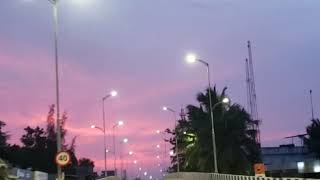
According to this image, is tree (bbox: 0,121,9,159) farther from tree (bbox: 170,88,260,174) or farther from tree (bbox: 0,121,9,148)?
tree (bbox: 170,88,260,174)

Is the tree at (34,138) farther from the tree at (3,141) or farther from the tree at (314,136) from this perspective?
the tree at (314,136)

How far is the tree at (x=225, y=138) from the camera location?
72125 millimetres

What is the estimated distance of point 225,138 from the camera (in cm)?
7294

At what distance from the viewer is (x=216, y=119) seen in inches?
2926

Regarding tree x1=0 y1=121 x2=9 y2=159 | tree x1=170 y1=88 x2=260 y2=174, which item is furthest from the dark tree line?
tree x1=170 y1=88 x2=260 y2=174

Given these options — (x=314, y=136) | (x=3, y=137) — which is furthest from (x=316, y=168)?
(x=3, y=137)

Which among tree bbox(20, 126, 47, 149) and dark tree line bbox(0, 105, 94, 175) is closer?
dark tree line bbox(0, 105, 94, 175)

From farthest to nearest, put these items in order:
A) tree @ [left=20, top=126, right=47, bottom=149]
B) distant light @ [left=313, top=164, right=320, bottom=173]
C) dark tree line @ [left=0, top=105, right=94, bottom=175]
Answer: tree @ [left=20, top=126, right=47, bottom=149]
dark tree line @ [left=0, top=105, right=94, bottom=175]
distant light @ [left=313, top=164, right=320, bottom=173]

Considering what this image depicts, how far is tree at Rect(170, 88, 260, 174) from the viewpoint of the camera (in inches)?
2840

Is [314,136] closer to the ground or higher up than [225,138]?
higher up

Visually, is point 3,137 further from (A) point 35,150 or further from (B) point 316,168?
(B) point 316,168

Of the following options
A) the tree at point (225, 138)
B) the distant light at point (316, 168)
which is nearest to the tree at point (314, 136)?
the distant light at point (316, 168)

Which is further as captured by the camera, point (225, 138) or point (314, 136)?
point (314, 136)

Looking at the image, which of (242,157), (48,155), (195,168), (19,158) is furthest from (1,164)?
(48,155)
